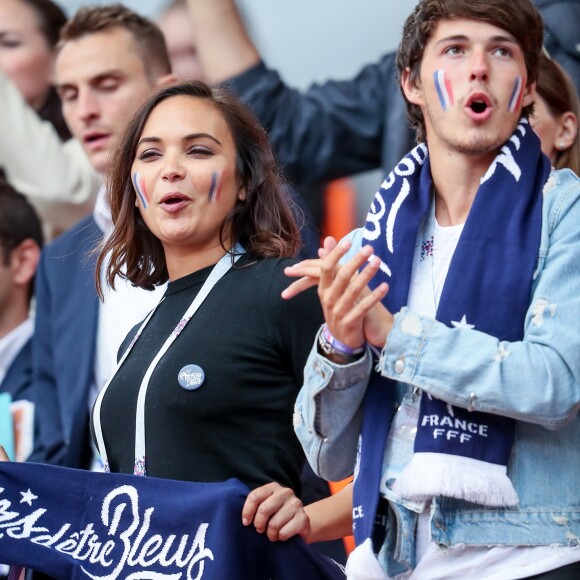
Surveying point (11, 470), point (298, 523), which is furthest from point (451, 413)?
point (11, 470)

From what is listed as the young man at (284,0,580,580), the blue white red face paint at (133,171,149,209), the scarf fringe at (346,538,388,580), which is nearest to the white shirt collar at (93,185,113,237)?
the blue white red face paint at (133,171,149,209)

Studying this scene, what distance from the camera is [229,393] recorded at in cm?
263

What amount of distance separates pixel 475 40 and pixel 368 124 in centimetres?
201

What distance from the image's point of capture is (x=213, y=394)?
2.63 metres

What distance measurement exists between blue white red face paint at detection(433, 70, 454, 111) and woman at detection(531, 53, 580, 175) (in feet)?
3.38

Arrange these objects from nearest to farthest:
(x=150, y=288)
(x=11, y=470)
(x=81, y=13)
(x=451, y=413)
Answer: (x=451, y=413), (x=11, y=470), (x=150, y=288), (x=81, y=13)

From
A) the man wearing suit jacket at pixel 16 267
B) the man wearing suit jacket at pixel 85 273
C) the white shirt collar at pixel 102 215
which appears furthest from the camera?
the man wearing suit jacket at pixel 16 267

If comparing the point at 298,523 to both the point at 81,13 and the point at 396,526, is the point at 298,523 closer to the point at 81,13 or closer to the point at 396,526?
the point at 396,526

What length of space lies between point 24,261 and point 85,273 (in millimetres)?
880

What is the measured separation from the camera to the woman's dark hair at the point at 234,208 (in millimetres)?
2994

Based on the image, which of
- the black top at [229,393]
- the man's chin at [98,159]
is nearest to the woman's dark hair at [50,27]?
the man's chin at [98,159]

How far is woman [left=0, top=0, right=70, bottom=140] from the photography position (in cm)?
585

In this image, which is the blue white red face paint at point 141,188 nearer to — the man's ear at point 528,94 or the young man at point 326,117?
the man's ear at point 528,94

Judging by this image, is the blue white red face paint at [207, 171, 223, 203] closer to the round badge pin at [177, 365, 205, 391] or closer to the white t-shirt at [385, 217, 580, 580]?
the round badge pin at [177, 365, 205, 391]
